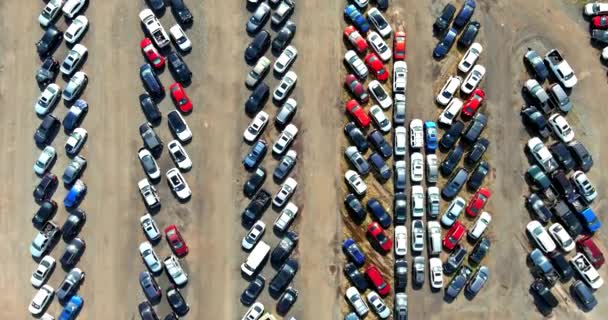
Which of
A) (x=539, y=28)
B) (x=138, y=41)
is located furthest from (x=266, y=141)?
(x=539, y=28)

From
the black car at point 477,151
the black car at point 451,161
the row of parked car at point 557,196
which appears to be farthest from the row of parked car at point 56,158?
the row of parked car at point 557,196

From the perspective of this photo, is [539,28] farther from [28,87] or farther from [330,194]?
[28,87]

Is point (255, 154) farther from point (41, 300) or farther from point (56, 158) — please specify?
point (41, 300)

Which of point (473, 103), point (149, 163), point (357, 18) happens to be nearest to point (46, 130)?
point (149, 163)

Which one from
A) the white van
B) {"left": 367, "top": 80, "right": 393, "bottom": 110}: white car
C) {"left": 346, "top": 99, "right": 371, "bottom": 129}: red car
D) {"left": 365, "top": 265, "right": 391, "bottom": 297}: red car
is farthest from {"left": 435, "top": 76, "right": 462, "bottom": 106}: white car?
the white van

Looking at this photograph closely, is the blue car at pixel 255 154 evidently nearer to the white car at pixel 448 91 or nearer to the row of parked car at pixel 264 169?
the row of parked car at pixel 264 169

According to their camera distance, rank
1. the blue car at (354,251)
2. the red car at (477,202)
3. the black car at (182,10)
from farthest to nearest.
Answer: the black car at (182,10), the red car at (477,202), the blue car at (354,251)
